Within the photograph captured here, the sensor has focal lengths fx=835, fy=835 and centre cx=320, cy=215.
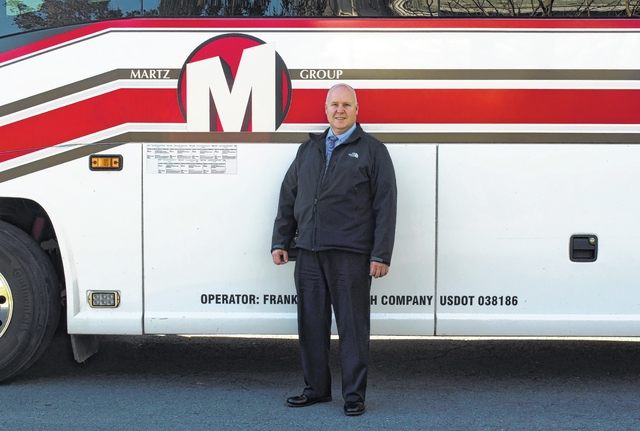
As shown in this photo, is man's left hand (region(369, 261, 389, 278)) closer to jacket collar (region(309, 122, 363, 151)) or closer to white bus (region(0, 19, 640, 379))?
white bus (region(0, 19, 640, 379))

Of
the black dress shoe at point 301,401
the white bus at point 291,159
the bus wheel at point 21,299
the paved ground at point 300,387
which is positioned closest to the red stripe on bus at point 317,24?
the white bus at point 291,159

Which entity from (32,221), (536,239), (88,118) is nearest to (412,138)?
(536,239)

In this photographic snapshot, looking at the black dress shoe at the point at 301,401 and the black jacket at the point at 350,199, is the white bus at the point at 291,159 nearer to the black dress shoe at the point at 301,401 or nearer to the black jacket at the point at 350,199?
the black jacket at the point at 350,199

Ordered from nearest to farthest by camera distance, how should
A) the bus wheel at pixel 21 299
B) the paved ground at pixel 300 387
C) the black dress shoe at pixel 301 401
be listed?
the paved ground at pixel 300 387 < the black dress shoe at pixel 301 401 < the bus wheel at pixel 21 299

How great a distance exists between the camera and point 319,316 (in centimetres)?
489

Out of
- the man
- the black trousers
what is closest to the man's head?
the man

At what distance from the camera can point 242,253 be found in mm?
5078

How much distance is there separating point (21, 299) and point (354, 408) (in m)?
2.15

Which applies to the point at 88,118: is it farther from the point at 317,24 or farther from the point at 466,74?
the point at 466,74

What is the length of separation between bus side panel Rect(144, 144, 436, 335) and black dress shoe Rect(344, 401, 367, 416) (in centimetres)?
52

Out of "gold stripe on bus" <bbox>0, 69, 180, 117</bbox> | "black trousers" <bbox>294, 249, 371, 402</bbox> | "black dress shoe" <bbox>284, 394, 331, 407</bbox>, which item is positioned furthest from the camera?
"gold stripe on bus" <bbox>0, 69, 180, 117</bbox>

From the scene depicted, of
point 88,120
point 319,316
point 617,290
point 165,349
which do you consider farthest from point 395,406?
point 88,120

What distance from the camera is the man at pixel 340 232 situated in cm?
473

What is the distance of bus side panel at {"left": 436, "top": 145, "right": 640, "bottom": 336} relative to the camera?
195 inches
